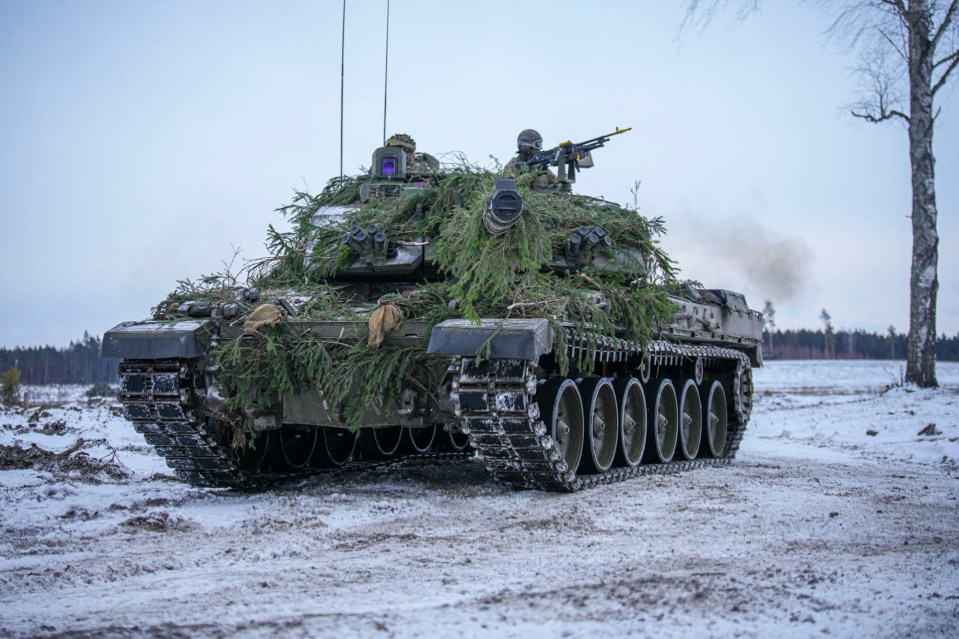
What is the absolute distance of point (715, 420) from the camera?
1220 cm

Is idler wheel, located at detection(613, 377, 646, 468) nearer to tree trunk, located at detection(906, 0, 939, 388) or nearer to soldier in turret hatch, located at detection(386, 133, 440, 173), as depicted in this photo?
soldier in turret hatch, located at detection(386, 133, 440, 173)

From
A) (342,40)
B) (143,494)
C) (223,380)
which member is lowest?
(143,494)

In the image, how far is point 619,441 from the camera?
9594 millimetres

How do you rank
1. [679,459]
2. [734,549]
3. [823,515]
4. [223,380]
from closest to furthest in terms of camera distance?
[734,549] < [823,515] < [223,380] < [679,459]

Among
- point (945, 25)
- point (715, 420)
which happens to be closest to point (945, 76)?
point (945, 25)

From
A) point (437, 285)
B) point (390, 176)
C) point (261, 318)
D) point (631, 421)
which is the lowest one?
point (631, 421)

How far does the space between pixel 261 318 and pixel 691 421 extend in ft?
18.0

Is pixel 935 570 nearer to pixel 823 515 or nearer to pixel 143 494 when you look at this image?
pixel 823 515

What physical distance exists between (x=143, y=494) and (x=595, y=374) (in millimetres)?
3933

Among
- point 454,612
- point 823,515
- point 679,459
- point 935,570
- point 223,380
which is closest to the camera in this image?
point 454,612

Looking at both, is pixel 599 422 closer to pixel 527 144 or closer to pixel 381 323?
pixel 381 323

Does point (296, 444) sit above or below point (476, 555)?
above

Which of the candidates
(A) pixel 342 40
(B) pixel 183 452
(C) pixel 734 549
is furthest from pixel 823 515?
(A) pixel 342 40

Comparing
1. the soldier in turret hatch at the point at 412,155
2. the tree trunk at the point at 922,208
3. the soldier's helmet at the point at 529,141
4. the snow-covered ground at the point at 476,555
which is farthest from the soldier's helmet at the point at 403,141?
the tree trunk at the point at 922,208
